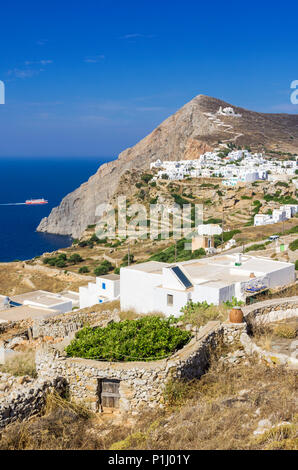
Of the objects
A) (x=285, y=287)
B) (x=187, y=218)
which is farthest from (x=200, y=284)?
(x=187, y=218)

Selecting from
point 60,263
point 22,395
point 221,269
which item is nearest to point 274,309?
point 22,395

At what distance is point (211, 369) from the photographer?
21.6 feet

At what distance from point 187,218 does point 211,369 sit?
4757 cm

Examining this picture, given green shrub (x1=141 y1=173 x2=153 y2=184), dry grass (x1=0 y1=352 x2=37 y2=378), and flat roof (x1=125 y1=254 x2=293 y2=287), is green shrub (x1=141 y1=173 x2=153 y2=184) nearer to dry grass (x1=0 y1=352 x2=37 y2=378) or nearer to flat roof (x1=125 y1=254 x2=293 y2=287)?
flat roof (x1=125 y1=254 x2=293 y2=287)

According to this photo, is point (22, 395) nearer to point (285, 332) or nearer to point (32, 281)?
point (285, 332)

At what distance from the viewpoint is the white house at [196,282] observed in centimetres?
1154

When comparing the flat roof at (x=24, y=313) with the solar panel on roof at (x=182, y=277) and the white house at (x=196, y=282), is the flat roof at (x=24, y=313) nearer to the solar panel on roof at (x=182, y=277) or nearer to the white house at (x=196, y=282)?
the white house at (x=196, y=282)

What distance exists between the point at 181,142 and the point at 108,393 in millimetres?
113533

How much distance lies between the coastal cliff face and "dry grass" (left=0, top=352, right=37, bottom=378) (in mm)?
84095

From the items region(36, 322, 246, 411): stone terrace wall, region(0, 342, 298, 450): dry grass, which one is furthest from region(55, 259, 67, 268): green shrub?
region(0, 342, 298, 450): dry grass

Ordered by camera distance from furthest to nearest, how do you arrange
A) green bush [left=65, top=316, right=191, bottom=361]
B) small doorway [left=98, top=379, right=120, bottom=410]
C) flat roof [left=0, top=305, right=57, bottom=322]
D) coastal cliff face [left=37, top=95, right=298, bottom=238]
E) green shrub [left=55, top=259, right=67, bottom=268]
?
coastal cliff face [left=37, top=95, right=298, bottom=238], green shrub [left=55, top=259, right=67, bottom=268], flat roof [left=0, top=305, right=57, bottom=322], green bush [left=65, top=316, right=191, bottom=361], small doorway [left=98, top=379, right=120, bottom=410]

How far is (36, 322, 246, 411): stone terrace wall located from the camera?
594cm
